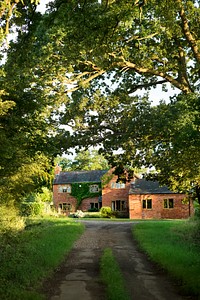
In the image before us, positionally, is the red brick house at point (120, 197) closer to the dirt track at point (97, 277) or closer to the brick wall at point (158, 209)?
the brick wall at point (158, 209)

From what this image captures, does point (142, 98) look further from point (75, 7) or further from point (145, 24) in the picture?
point (75, 7)

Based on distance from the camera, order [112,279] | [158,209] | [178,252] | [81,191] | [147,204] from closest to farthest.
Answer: [112,279] < [178,252] < [158,209] < [147,204] < [81,191]

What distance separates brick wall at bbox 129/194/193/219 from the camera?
50.3 metres

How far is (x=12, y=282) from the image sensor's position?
10.9m

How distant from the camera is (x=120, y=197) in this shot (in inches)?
2264

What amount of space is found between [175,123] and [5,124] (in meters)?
6.86

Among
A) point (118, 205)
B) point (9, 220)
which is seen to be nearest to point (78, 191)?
point (118, 205)

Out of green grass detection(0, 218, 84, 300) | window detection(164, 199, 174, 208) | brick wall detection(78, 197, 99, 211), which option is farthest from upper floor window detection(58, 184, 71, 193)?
green grass detection(0, 218, 84, 300)

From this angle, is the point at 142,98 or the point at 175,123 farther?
the point at 142,98

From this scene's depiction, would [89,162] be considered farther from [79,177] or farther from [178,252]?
[178,252]

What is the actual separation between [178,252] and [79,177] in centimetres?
4786

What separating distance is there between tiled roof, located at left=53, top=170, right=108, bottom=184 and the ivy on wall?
2.45 feet

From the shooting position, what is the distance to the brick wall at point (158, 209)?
5034cm

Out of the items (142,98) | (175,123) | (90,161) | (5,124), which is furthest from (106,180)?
(5,124)
